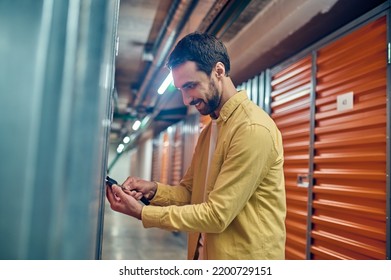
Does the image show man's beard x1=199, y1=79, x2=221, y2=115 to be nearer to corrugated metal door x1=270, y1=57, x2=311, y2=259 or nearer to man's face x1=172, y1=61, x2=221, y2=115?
man's face x1=172, y1=61, x2=221, y2=115

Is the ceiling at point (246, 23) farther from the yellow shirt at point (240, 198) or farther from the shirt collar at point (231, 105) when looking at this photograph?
the yellow shirt at point (240, 198)

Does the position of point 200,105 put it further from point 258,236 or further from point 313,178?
point 313,178

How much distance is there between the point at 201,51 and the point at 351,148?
2565 millimetres

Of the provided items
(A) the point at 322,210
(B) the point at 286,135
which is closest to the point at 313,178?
(A) the point at 322,210

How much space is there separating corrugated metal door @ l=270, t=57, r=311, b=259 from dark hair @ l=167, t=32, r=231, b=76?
309 centimetres

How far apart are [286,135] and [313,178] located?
98cm

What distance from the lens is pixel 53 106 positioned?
2.76 feet

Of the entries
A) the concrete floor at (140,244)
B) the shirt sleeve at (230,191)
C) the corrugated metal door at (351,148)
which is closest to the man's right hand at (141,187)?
the shirt sleeve at (230,191)

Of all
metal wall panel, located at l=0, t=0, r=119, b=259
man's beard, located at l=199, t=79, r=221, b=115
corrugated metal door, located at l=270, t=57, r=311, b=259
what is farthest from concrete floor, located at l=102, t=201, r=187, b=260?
metal wall panel, located at l=0, t=0, r=119, b=259

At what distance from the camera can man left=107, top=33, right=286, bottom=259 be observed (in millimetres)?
1633

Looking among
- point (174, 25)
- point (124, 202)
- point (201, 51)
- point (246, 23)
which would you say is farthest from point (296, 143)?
point (124, 202)

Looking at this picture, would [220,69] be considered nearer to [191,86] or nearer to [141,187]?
[191,86]

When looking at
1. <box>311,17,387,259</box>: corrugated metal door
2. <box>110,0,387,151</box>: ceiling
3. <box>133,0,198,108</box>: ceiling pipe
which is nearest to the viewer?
<box>311,17,387,259</box>: corrugated metal door

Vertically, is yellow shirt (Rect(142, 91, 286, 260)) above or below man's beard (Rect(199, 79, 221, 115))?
below
